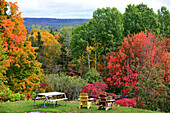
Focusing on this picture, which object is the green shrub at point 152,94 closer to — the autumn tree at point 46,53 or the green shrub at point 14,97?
the green shrub at point 14,97

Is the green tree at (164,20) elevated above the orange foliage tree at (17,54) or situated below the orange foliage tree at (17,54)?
above

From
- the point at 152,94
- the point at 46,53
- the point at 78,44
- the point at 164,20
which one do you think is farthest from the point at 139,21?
the point at 152,94

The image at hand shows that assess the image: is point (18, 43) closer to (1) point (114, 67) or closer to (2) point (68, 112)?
(1) point (114, 67)

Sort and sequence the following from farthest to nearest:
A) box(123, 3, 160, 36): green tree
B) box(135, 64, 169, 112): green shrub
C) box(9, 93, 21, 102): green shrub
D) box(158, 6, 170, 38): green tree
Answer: box(158, 6, 170, 38): green tree → box(123, 3, 160, 36): green tree → box(9, 93, 21, 102): green shrub → box(135, 64, 169, 112): green shrub

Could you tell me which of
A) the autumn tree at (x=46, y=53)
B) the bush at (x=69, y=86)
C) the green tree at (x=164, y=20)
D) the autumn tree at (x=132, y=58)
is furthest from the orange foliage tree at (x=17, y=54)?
the green tree at (x=164, y=20)

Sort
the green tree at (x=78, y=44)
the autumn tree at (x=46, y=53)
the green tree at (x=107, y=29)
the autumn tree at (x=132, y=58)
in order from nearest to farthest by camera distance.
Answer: the autumn tree at (x=132, y=58), the green tree at (x=107, y=29), the green tree at (x=78, y=44), the autumn tree at (x=46, y=53)

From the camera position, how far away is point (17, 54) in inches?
795

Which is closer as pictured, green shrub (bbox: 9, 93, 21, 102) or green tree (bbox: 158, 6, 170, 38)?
green shrub (bbox: 9, 93, 21, 102)

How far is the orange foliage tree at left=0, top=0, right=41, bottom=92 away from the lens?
1963 centimetres

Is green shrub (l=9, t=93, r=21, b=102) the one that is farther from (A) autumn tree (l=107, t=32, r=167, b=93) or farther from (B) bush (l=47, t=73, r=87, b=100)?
(A) autumn tree (l=107, t=32, r=167, b=93)

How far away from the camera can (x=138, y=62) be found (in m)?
23.2

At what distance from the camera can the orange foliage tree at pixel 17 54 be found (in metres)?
19.6

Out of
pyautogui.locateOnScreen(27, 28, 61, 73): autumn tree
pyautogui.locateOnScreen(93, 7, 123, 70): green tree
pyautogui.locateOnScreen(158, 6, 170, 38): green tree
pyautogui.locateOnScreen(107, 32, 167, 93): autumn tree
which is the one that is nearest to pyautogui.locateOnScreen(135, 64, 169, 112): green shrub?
pyautogui.locateOnScreen(107, 32, 167, 93): autumn tree

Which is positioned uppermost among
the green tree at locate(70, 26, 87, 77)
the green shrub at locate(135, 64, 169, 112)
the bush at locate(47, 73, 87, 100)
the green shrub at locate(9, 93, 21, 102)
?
the green tree at locate(70, 26, 87, 77)
